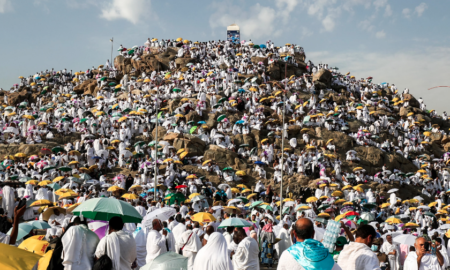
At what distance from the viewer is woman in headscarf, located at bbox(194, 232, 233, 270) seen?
21.8 ft

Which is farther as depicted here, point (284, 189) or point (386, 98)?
point (386, 98)

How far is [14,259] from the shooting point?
147 inches

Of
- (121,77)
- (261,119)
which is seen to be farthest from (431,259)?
(121,77)

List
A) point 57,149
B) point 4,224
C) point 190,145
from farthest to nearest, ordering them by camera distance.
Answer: point 190,145 < point 57,149 < point 4,224

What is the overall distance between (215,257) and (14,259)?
3518mm

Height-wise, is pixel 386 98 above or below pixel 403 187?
above

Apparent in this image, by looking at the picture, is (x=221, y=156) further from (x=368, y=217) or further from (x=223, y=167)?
(x=368, y=217)

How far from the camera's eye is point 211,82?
4000cm

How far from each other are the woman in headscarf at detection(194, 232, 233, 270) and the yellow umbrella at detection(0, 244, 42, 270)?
3.24 m

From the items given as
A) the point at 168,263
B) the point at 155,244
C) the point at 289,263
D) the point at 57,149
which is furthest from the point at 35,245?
the point at 57,149

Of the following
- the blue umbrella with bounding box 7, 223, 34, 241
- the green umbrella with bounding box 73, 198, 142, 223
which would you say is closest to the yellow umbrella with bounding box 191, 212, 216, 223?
the blue umbrella with bounding box 7, 223, 34, 241

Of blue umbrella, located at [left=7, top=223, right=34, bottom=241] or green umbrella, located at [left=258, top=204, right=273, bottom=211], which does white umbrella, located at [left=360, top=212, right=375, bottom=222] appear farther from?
blue umbrella, located at [left=7, top=223, right=34, bottom=241]

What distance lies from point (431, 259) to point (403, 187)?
2487 cm

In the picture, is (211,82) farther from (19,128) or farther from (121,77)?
(19,128)
